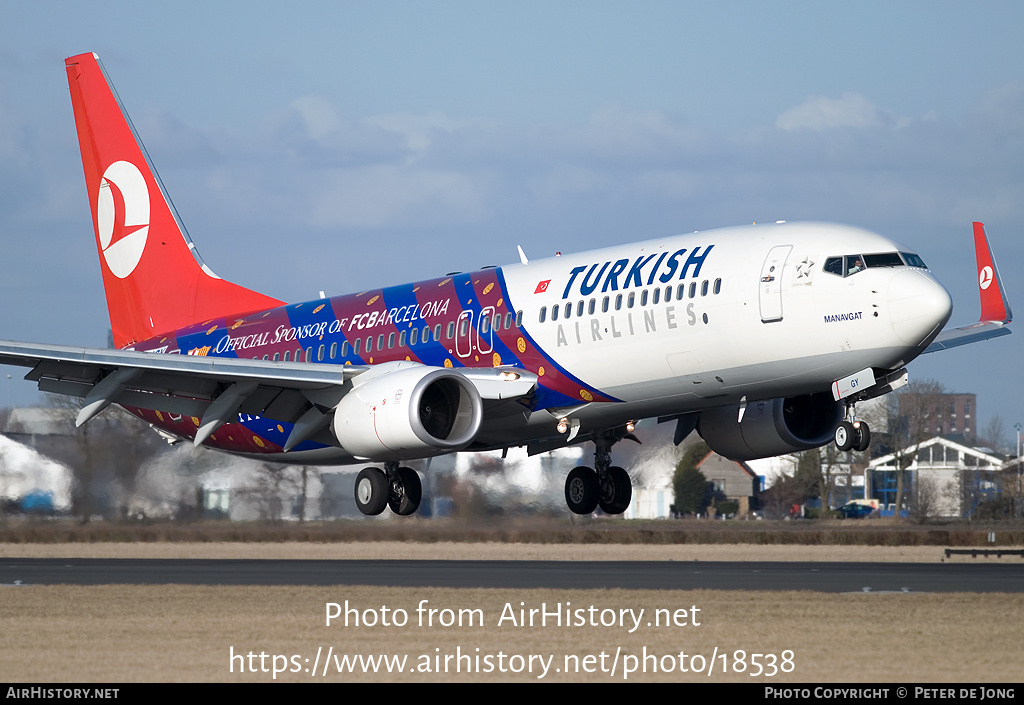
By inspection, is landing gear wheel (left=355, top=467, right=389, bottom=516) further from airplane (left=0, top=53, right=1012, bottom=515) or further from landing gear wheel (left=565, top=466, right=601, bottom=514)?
landing gear wheel (left=565, top=466, right=601, bottom=514)

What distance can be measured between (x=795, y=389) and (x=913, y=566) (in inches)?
418

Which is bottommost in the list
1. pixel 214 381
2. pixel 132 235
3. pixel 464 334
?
pixel 214 381

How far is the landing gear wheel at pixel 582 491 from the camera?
1356 inches

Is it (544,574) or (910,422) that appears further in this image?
(910,422)

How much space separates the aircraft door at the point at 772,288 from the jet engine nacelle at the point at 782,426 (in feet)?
21.3

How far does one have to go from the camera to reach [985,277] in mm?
27328

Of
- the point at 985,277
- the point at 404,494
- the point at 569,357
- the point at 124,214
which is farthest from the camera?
the point at 124,214

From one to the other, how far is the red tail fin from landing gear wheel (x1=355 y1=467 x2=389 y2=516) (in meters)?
8.13

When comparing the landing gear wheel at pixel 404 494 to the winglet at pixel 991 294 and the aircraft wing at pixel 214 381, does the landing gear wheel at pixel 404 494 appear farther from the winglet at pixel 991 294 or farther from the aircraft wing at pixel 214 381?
the winglet at pixel 991 294

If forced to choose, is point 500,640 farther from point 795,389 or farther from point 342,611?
point 795,389

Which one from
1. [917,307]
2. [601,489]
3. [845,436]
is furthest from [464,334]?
[917,307]

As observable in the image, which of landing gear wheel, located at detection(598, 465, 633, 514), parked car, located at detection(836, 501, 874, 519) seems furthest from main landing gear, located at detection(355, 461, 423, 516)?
parked car, located at detection(836, 501, 874, 519)

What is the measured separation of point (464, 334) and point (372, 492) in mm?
4995

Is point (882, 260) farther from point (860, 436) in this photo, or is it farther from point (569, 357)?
point (569, 357)
